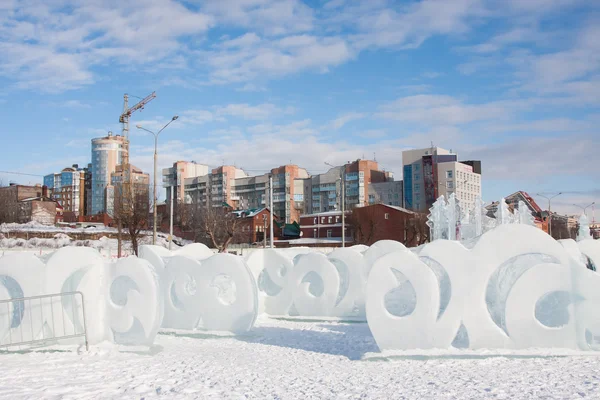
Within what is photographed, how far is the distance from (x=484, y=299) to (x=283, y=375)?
3984 millimetres

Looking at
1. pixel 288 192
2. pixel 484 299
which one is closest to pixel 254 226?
pixel 288 192

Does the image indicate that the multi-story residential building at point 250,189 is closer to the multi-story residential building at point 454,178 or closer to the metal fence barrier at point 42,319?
the multi-story residential building at point 454,178

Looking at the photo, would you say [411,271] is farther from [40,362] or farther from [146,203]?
[146,203]

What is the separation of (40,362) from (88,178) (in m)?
143

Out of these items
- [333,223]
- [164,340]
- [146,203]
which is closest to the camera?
[164,340]

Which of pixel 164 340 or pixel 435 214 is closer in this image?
pixel 164 340

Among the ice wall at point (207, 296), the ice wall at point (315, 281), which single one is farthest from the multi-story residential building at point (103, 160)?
the ice wall at point (207, 296)

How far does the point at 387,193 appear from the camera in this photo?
326ft

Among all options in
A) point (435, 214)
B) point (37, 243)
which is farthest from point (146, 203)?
point (435, 214)

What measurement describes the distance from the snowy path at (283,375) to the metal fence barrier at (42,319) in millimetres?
584

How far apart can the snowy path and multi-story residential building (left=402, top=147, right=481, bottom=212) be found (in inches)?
3202

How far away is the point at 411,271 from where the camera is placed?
10.8 meters

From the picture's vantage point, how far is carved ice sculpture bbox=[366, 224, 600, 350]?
1017 centimetres

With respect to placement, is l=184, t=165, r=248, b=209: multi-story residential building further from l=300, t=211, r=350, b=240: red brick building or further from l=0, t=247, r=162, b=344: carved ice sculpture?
l=0, t=247, r=162, b=344: carved ice sculpture
